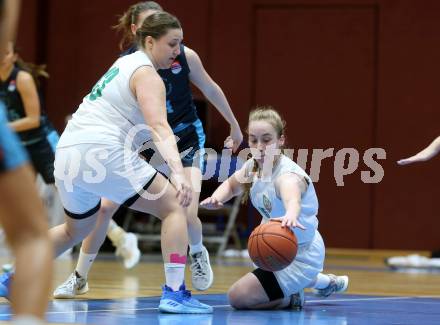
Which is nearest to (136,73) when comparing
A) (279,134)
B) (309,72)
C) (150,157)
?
(279,134)

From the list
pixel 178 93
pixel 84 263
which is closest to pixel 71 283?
pixel 84 263

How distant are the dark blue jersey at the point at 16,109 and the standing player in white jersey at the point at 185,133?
188 cm

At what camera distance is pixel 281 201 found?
4.56 meters

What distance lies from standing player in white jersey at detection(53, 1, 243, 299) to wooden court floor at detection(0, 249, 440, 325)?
126 millimetres

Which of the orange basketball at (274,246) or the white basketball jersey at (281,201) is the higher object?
the white basketball jersey at (281,201)

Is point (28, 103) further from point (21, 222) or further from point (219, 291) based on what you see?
point (21, 222)

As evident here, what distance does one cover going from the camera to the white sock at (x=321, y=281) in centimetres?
503

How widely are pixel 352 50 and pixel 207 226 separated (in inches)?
112

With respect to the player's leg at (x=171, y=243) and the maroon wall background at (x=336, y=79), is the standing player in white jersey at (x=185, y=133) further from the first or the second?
the maroon wall background at (x=336, y=79)

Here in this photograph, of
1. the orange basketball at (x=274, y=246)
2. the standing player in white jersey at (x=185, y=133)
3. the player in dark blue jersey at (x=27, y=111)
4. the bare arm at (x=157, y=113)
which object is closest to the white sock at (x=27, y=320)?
the bare arm at (x=157, y=113)

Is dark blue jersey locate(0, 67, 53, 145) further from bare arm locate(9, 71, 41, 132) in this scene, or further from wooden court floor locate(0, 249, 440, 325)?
wooden court floor locate(0, 249, 440, 325)

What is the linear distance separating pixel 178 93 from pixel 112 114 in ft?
3.99

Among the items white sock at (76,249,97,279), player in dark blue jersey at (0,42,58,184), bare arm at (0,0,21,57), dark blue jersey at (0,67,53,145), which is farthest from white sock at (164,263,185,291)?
dark blue jersey at (0,67,53,145)

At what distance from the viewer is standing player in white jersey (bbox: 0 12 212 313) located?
13.8 feet
